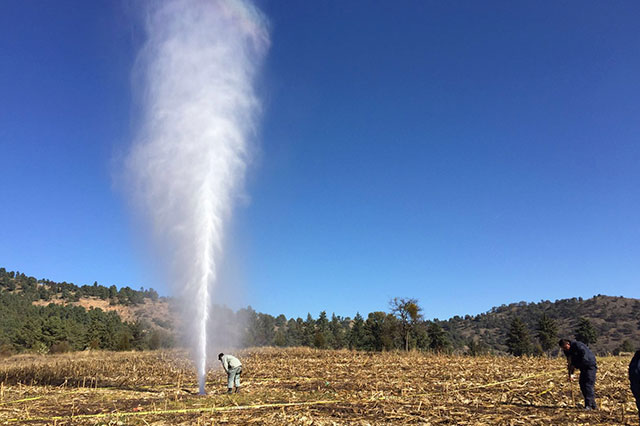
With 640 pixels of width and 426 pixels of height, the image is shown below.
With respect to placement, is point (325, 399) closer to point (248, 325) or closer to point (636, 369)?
point (636, 369)

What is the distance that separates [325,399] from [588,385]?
29.2 feet

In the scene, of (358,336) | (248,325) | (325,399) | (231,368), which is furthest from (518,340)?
(231,368)

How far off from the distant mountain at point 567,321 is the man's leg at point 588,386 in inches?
3798

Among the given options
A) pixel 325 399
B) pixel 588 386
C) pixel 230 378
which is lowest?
pixel 325 399

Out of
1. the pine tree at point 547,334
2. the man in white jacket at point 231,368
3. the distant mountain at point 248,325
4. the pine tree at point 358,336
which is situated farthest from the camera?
the pine tree at point 358,336

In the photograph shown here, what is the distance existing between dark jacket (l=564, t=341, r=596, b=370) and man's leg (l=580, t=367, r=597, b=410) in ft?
0.60

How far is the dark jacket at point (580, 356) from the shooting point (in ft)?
44.0

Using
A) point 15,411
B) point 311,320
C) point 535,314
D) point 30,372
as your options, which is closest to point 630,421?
point 15,411

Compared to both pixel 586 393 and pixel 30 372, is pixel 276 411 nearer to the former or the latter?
pixel 586 393

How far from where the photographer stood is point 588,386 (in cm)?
1296

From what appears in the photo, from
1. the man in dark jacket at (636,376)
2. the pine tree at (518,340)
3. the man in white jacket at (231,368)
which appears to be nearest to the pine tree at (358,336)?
the pine tree at (518,340)

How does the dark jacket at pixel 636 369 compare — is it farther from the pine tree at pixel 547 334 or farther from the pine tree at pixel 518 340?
the pine tree at pixel 547 334

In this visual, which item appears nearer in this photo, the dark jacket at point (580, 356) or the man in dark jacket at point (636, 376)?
the man in dark jacket at point (636, 376)

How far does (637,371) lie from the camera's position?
9867 mm
